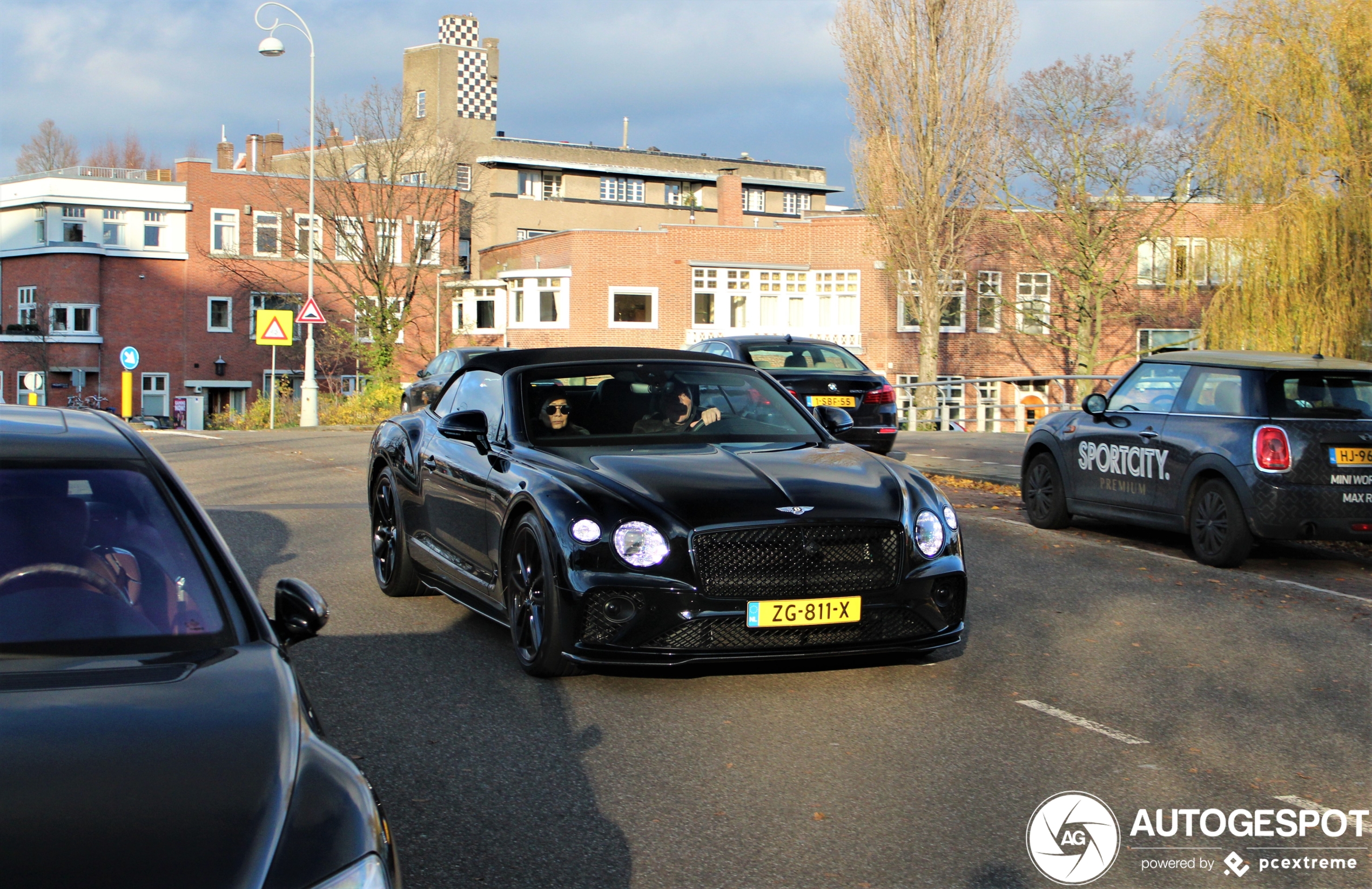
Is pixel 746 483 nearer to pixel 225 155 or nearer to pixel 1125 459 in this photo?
pixel 1125 459

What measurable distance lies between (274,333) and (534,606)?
29976 mm

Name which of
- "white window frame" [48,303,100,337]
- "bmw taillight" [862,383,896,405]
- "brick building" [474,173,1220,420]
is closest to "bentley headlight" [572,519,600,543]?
"bmw taillight" [862,383,896,405]

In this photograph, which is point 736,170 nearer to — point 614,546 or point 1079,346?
point 1079,346

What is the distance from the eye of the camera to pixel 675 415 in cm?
732

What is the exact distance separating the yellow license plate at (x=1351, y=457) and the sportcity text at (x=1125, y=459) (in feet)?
4.11

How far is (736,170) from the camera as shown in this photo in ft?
205

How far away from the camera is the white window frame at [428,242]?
5728 centimetres

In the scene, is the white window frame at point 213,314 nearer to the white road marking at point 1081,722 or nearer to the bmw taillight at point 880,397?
the bmw taillight at point 880,397

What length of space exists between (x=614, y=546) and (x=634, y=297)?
154 feet

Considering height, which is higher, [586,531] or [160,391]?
[160,391]

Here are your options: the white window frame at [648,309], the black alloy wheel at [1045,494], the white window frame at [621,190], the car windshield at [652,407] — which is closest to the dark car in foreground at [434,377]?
the black alloy wheel at [1045,494]

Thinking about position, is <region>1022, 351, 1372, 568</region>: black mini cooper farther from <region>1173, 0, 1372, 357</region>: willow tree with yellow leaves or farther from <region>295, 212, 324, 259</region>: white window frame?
<region>295, 212, 324, 259</region>: white window frame

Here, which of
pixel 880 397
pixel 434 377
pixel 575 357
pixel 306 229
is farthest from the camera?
pixel 306 229

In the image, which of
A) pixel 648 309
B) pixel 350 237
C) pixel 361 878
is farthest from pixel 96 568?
pixel 350 237
